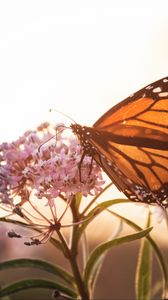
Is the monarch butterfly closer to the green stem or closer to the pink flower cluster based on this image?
the pink flower cluster

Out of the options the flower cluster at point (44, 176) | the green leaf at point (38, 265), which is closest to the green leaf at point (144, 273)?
the green leaf at point (38, 265)

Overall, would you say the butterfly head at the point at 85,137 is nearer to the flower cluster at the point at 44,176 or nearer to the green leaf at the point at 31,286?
the flower cluster at the point at 44,176

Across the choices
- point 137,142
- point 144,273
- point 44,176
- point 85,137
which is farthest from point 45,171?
point 144,273

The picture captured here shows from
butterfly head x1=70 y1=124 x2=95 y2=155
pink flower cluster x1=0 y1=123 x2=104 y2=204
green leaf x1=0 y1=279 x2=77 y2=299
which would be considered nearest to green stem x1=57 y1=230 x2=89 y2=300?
green leaf x1=0 y1=279 x2=77 y2=299

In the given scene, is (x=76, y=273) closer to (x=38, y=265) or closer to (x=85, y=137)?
(x=38, y=265)

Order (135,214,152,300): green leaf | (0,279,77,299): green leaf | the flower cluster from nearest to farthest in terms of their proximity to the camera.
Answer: the flower cluster → (0,279,77,299): green leaf → (135,214,152,300): green leaf
